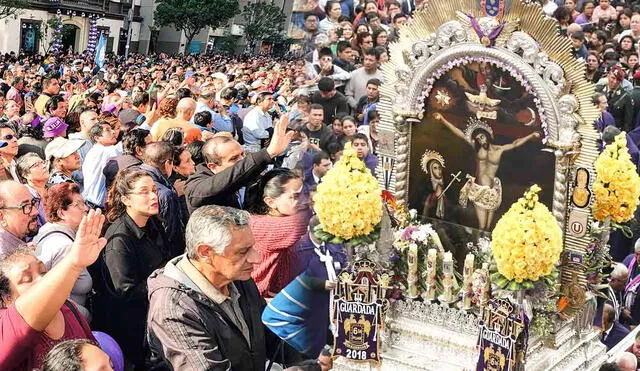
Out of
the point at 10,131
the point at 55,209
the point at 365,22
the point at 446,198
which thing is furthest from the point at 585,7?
the point at 55,209

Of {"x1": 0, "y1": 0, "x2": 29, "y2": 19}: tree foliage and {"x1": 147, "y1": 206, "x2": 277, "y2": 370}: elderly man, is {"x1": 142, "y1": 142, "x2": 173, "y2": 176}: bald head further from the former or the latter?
{"x1": 0, "y1": 0, "x2": 29, "y2": 19}: tree foliage

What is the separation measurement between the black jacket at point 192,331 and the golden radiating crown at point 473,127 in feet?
8.02

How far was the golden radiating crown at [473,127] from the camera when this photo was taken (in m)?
5.36

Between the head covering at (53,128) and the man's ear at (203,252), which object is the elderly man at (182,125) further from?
the man's ear at (203,252)

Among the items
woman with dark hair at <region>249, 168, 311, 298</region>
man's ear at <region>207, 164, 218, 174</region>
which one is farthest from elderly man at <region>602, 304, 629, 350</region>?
man's ear at <region>207, 164, 218, 174</region>

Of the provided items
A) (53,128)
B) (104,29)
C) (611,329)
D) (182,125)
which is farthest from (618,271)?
(104,29)

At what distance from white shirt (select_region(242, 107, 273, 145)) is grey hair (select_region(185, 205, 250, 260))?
246 inches

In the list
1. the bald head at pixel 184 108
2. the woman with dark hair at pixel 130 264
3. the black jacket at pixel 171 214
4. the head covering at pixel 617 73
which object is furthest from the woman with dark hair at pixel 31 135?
the head covering at pixel 617 73

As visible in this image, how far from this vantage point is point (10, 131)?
6.49 meters

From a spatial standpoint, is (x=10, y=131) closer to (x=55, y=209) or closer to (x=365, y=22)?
(x=55, y=209)

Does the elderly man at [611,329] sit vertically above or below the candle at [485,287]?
below

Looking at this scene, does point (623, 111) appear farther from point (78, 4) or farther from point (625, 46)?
point (78, 4)

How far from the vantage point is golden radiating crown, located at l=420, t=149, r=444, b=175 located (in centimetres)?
570

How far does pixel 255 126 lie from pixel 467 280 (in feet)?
15.5
